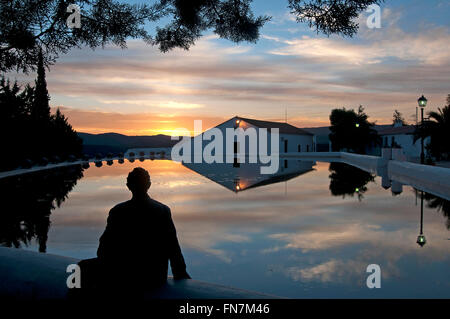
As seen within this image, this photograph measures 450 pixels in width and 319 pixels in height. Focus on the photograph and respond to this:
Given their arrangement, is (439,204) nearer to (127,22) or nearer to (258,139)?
(127,22)

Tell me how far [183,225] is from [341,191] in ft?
22.0

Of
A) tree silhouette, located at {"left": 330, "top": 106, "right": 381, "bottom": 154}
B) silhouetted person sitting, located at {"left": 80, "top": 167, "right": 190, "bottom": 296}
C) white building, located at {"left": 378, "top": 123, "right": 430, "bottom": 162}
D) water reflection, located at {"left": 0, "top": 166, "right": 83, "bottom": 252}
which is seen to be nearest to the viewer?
silhouetted person sitting, located at {"left": 80, "top": 167, "right": 190, "bottom": 296}

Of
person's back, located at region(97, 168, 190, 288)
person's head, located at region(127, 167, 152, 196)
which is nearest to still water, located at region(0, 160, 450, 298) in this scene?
person's back, located at region(97, 168, 190, 288)

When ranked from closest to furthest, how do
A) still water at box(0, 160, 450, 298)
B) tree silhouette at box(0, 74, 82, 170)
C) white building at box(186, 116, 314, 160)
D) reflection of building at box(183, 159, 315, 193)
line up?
still water at box(0, 160, 450, 298) < reflection of building at box(183, 159, 315, 193) < tree silhouette at box(0, 74, 82, 170) < white building at box(186, 116, 314, 160)

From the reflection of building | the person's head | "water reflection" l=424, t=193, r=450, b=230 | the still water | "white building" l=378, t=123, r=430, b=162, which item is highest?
"white building" l=378, t=123, r=430, b=162

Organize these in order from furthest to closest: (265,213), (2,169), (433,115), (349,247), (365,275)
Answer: (433,115) → (2,169) → (265,213) → (349,247) → (365,275)

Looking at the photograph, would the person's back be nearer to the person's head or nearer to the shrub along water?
the person's head

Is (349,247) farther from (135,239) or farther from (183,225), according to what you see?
(135,239)

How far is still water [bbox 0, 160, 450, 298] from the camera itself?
454 cm

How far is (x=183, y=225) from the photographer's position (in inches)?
305

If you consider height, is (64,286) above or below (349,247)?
above

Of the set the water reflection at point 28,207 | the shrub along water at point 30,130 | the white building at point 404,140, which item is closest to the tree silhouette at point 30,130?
the shrub along water at point 30,130

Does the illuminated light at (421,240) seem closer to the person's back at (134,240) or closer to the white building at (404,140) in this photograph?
the person's back at (134,240)
